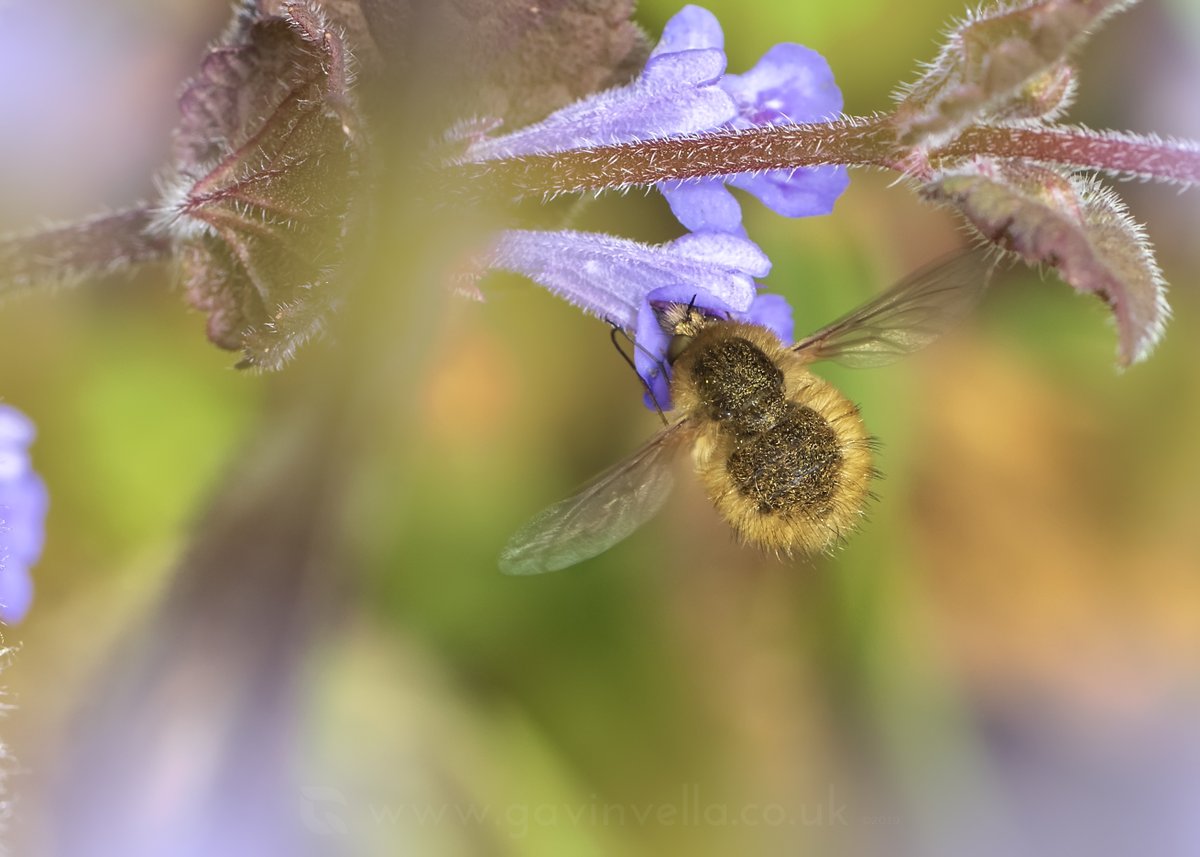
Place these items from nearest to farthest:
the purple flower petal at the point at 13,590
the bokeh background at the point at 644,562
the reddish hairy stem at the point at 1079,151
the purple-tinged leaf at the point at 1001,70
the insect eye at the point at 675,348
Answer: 1. the purple-tinged leaf at the point at 1001,70
2. the reddish hairy stem at the point at 1079,151
3. the purple flower petal at the point at 13,590
4. the insect eye at the point at 675,348
5. the bokeh background at the point at 644,562

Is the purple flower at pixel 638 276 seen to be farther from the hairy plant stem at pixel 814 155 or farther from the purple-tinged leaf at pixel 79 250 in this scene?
the purple-tinged leaf at pixel 79 250

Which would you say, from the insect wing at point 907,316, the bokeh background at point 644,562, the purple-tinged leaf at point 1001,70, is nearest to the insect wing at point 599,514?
the insect wing at point 907,316

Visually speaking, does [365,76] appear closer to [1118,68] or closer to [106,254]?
[106,254]

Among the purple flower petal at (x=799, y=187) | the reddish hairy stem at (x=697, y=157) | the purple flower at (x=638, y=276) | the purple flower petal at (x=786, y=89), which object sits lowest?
the purple flower at (x=638, y=276)

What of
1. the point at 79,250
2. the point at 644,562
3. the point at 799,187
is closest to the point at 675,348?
the point at 799,187

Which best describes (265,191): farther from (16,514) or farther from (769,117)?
(769,117)

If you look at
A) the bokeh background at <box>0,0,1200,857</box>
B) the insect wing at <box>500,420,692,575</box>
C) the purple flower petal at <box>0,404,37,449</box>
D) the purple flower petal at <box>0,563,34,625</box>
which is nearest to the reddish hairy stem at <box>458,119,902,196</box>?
the insect wing at <box>500,420,692,575</box>

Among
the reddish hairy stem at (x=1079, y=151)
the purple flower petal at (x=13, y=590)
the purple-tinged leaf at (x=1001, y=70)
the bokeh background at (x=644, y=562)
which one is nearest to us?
the purple-tinged leaf at (x=1001, y=70)

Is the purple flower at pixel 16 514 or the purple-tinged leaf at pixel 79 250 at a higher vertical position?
the purple-tinged leaf at pixel 79 250
